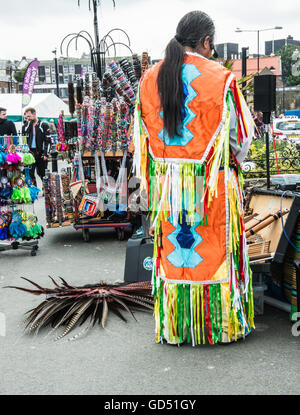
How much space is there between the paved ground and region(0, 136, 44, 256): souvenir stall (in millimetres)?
2226

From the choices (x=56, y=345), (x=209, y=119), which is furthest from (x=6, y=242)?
(x=209, y=119)

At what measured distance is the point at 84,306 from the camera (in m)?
4.09

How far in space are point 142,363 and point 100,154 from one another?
4.16m

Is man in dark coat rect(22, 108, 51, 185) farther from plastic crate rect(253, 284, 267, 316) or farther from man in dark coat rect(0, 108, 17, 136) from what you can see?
plastic crate rect(253, 284, 267, 316)

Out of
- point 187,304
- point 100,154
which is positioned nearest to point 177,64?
point 187,304

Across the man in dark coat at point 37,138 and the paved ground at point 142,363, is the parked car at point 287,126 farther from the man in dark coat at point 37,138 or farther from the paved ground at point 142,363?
the paved ground at point 142,363

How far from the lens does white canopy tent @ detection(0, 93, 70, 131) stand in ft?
74.3

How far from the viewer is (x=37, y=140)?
1138cm

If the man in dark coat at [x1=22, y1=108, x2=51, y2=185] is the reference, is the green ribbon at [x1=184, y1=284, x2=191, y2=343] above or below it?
below

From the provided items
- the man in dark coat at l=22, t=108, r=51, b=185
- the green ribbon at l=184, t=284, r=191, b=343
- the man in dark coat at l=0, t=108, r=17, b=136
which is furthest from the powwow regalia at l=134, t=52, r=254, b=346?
the man in dark coat at l=22, t=108, r=51, b=185

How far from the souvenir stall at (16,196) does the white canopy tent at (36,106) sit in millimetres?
16436

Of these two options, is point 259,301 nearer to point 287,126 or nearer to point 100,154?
point 100,154

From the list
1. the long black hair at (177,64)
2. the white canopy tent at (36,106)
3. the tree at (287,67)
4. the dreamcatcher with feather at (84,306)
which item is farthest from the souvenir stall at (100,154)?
the tree at (287,67)

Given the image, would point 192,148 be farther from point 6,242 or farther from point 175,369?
point 6,242
